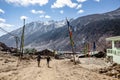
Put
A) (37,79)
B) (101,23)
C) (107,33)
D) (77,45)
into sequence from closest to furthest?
(37,79) < (107,33) < (77,45) < (101,23)

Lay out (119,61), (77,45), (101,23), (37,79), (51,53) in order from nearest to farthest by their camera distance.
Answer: (37,79)
(119,61)
(51,53)
(77,45)
(101,23)

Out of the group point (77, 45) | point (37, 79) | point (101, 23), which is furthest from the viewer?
point (101, 23)

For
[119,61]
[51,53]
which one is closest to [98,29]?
[51,53]

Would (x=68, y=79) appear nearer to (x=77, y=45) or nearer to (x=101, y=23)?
(x=77, y=45)

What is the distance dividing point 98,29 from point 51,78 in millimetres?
166364

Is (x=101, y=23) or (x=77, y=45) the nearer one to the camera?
(x=77, y=45)

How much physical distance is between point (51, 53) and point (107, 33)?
87.4 m

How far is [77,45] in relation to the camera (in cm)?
17850

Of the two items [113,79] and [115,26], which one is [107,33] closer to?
[115,26]

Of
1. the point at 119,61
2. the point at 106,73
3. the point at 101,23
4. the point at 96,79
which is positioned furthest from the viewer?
the point at 101,23

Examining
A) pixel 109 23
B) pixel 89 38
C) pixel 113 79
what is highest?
pixel 109 23

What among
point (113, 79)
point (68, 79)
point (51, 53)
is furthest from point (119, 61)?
point (51, 53)

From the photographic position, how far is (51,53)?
284ft

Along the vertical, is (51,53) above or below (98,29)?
below
